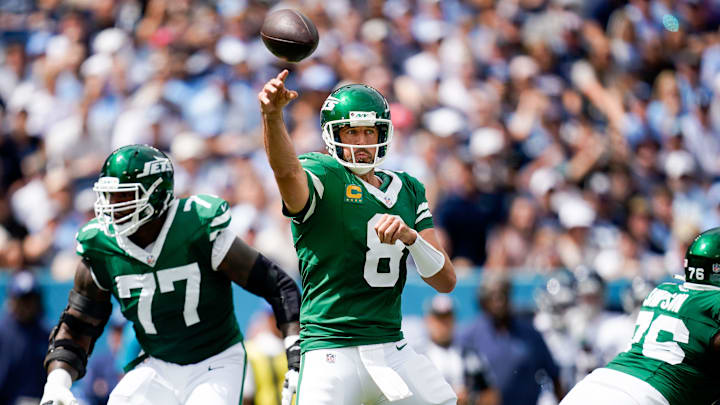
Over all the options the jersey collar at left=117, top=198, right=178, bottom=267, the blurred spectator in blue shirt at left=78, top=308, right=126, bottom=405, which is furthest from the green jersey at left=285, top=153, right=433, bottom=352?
the blurred spectator in blue shirt at left=78, top=308, right=126, bottom=405

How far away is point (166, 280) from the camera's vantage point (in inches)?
186

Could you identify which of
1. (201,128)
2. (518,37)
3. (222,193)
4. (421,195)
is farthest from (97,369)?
(518,37)

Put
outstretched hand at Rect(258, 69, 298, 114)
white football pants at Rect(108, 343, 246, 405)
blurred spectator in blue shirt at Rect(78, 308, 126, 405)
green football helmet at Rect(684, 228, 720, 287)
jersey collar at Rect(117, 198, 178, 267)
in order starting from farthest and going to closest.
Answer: blurred spectator in blue shirt at Rect(78, 308, 126, 405), green football helmet at Rect(684, 228, 720, 287), jersey collar at Rect(117, 198, 178, 267), white football pants at Rect(108, 343, 246, 405), outstretched hand at Rect(258, 69, 298, 114)

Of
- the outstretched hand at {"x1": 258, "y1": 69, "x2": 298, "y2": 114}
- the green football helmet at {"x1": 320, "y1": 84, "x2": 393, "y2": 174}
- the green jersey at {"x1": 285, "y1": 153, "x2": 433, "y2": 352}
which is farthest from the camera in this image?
the green football helmet at {"x1": 320, "y1": 84, "x2": 393, "y2": 174}

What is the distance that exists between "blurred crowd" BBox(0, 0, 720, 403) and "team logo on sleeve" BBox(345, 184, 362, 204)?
13.7 feet

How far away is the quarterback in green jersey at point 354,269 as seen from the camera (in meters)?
4.06

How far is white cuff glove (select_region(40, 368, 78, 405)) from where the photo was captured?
182 inches

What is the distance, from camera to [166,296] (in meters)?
4.71

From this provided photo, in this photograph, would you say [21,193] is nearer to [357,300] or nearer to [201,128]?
[201,128]

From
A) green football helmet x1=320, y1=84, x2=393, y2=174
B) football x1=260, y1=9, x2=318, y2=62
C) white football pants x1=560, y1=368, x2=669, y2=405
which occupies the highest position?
football x1=260, y1=9, x2=318, y2=62

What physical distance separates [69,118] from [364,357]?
7.13 m

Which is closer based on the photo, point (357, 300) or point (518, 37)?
point (357, 300)

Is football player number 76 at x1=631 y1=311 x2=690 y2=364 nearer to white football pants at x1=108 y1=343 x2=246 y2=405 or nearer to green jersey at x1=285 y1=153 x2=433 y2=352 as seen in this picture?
green jersey at x1=285 y1=153 x2=433 y2=352

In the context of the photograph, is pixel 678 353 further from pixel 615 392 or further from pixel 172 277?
pixel 172 277
